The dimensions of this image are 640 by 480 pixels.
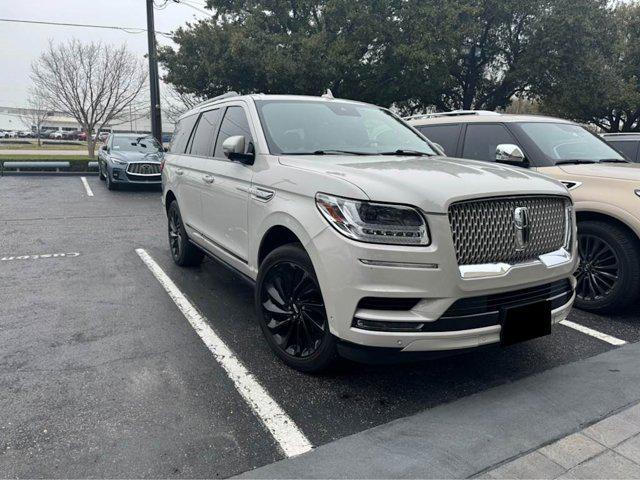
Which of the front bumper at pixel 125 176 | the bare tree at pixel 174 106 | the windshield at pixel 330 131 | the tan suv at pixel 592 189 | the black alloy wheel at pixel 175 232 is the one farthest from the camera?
the bare tree at pixel 174 106

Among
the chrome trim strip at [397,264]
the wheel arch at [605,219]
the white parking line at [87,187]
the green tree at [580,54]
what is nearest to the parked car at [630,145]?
the wheel arch at [605,219]

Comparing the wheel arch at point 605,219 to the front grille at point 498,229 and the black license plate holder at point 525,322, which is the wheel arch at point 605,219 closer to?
the front grille at point 498,229

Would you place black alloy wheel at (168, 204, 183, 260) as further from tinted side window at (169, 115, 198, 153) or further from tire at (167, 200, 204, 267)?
tinted side window at (169, 115, 198, 153)

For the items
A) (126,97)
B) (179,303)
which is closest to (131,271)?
(179,303)

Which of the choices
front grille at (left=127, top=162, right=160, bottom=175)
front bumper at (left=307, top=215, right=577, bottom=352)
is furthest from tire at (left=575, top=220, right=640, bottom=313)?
front grille at (left=127, top=162, right=160, bottom=175)

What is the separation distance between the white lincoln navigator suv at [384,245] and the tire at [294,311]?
0.01m

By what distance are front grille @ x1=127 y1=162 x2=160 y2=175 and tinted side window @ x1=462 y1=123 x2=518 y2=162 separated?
32.7 ft

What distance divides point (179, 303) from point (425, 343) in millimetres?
2783

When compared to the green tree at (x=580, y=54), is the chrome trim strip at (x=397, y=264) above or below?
below

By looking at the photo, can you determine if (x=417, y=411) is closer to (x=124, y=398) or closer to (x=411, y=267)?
(x=411, y=267)

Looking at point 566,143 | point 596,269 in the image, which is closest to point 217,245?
point 596,269

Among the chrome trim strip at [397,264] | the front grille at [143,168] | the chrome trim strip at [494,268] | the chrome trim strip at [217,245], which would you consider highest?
the chrome trim strip at [397,264]

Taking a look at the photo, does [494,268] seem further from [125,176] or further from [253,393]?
[125,176]

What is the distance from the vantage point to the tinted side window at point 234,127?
12.9 ft
